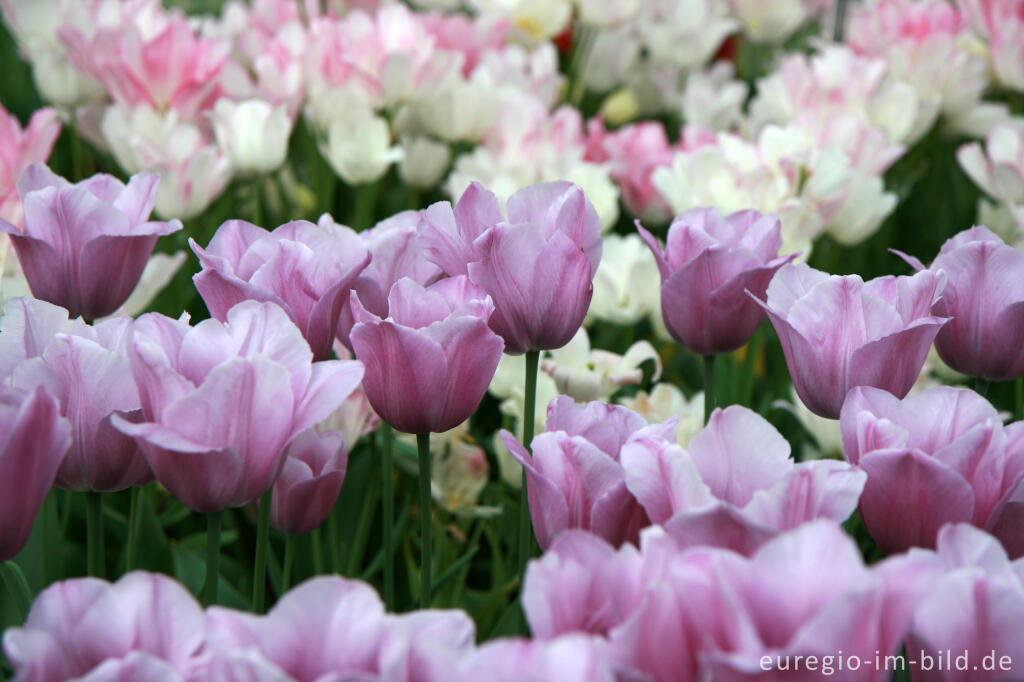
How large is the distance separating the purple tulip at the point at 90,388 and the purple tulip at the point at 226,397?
3cm

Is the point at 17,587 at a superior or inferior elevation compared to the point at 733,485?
inferior

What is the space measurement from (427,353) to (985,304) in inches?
15.2

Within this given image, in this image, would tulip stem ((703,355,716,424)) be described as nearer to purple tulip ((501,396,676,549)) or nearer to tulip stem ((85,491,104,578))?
purple tulip ((501,396,676,549))

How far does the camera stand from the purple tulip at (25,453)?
528 millimetres

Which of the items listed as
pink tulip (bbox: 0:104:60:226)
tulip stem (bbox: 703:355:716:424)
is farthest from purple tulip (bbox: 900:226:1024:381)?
pink tulip (bbox: 0:104:60:226)

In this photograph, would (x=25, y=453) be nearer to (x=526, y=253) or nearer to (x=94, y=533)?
(x=94, y=533)

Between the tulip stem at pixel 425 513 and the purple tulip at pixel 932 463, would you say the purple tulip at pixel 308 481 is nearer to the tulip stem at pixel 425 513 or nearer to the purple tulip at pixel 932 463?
the tulip stem at pixel 425 513

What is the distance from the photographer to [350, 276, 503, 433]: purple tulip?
25.6 inches

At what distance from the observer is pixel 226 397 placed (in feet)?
1.85

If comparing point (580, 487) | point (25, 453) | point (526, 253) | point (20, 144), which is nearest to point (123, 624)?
point (25, 453)

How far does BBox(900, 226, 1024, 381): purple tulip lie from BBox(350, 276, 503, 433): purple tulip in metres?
0.31

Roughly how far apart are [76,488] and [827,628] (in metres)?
Answer: 0.43

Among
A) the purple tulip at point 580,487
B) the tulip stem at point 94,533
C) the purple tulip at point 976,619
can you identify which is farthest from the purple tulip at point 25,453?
the purple tulip at point 976,619

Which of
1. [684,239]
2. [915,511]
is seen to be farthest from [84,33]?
[915,511]
